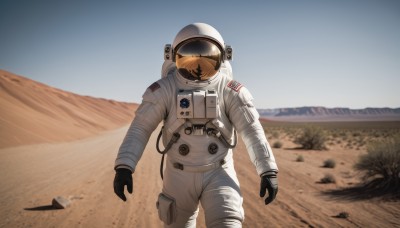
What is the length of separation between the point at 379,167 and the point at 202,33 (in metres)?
6.30

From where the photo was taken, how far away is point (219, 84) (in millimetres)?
2660

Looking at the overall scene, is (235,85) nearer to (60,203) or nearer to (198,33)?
(198,33)

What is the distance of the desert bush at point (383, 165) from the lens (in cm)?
631

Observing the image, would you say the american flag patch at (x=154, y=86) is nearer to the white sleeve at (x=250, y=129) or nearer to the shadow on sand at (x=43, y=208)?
the white sleeve at (x=250, y=129)

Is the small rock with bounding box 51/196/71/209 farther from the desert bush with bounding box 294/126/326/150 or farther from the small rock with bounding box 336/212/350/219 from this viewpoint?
the desert bush with bounding box 294/126/326/150

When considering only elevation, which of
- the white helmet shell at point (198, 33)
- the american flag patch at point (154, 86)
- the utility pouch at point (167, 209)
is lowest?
the utility pouch at point (167, 209)

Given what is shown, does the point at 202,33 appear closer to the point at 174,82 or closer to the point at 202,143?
the point at 174,82

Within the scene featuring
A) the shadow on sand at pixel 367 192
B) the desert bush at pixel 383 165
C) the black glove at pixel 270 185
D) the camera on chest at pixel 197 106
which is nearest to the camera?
the black glove at pixel 270 185

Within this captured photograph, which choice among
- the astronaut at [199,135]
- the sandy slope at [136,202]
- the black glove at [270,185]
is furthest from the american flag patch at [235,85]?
the sandy slope at [136,202]

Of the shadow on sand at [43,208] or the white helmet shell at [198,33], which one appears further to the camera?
the shadow on sand at [43,208]

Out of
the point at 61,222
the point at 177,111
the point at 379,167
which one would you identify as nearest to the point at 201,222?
the point at 61,222

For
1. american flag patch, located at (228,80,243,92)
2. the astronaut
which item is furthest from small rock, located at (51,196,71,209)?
american flag patch, located at (228,80,243,92)

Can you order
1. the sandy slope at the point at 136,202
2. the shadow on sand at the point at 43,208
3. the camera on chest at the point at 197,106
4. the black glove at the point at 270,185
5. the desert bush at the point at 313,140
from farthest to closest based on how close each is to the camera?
the desert bush at the point at 313,140 → the shadow on sand at the point at 43,208 → the sandy slope at the point at 136,202 → the camera on chest at the point at 197,106 → the black glove at the point at 270,185

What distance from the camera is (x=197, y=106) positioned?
2.40 m
